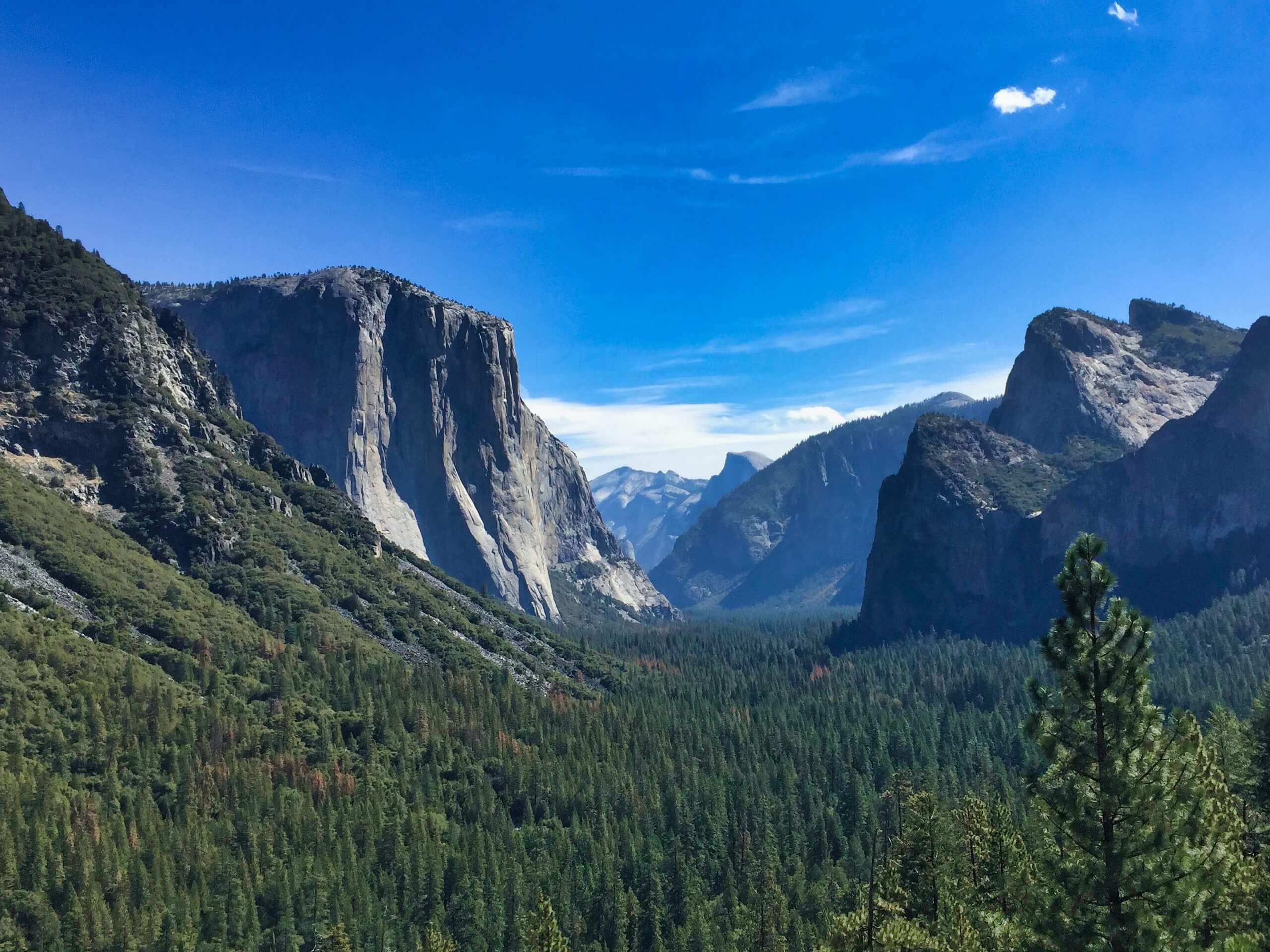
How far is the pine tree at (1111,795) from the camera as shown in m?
25.2

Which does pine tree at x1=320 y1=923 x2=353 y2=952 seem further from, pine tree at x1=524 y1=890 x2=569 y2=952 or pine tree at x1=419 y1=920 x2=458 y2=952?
pine tree at x1=524 y1=890 x2=569 y2=952

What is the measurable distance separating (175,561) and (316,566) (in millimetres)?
31028

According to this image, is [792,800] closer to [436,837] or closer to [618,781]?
[618,781]

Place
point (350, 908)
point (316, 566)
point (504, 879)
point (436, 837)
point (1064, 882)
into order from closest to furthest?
1. point (1064, 882)
2. point (350, 908)
3. point (504, 879)
4. point (436, 837)
5. point (316, 566)

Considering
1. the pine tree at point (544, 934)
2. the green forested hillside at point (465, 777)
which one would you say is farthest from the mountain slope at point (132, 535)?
the pine tree at point (544, 934)

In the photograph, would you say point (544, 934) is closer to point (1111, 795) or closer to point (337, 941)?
point (1111, 795)

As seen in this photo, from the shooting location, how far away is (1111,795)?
25641mm

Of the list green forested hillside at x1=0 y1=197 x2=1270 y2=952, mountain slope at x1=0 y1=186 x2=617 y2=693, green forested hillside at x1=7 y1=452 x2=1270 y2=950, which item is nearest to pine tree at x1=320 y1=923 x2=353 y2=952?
green forested hillside at x1=0 y1=197 x2=1270 y2=952

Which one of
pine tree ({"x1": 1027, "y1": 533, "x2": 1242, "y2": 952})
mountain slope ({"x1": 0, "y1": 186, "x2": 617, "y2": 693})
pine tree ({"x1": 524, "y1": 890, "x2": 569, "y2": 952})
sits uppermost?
mountain slope ({"x1": 0, "y1": 186, "x2": 617, "y2": 693})

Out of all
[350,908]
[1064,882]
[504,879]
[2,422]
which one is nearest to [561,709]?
[504,879]

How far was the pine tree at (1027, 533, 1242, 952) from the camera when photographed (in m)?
25.2

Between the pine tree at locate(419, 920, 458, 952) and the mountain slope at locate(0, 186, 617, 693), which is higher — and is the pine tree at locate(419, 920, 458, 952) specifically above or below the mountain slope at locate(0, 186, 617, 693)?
below

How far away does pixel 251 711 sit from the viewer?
129 m

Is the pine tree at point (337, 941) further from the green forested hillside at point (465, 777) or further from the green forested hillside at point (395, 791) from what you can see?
the green forested hillside at point (395, 791)
